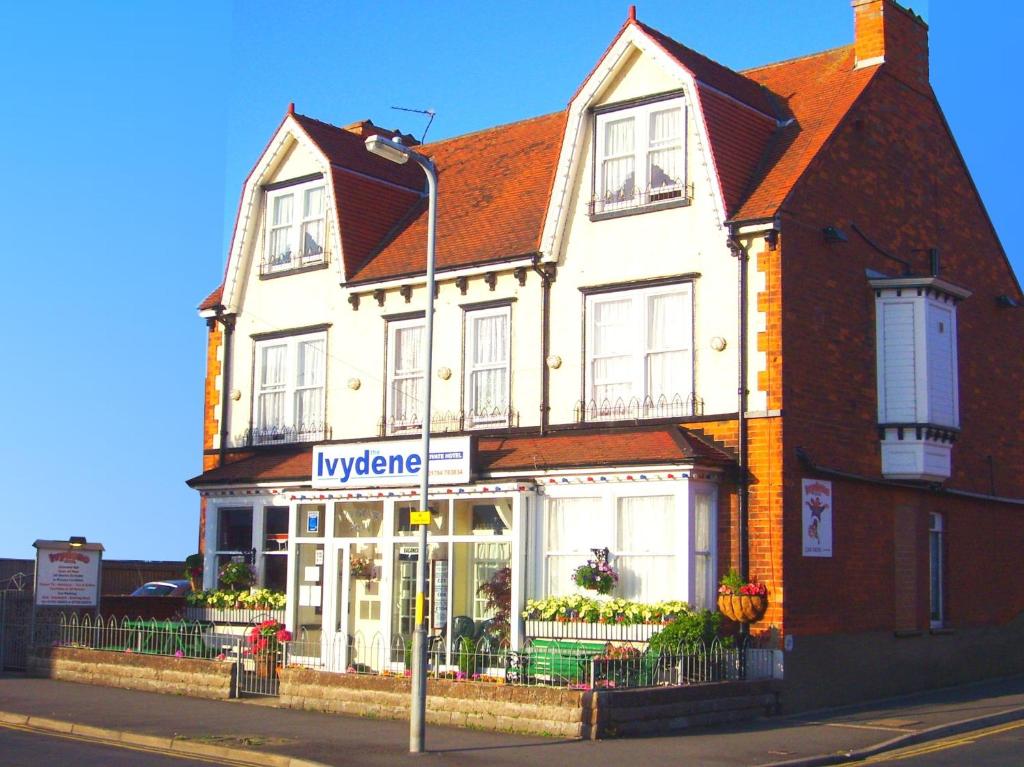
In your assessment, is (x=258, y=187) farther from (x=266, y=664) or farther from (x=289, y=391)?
(x=266, y=664)

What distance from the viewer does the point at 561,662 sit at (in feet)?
65.0

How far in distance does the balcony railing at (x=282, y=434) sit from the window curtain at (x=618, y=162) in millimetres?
7664

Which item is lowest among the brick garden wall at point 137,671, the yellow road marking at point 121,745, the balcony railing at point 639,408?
the yellow road marking at point 121,745

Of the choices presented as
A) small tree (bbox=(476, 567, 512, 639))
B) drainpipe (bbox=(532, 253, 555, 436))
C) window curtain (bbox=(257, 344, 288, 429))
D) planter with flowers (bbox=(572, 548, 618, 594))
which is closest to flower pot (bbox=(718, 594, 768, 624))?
planter with flowers (bbox=(572, 548, 618, 594))

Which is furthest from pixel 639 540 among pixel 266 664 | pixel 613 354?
pixel 266 664

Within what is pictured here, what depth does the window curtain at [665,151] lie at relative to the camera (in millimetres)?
23000

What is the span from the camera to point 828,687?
21406 mm

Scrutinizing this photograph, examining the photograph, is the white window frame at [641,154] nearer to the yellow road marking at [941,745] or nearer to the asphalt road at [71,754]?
the yellow road marking at [941,745]

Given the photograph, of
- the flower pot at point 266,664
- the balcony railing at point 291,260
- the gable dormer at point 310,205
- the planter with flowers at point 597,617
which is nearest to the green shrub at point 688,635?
the planter with flowers at point 597,617

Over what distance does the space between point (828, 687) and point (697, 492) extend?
3.70 metres

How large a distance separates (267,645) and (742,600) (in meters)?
A: 8.37

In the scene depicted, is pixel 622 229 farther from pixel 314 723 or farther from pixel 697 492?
pixel 314 723

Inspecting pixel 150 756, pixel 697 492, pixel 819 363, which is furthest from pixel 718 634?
pixel 150 756

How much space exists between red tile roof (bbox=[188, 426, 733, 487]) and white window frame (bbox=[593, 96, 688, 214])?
3918 mm
